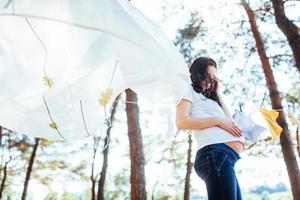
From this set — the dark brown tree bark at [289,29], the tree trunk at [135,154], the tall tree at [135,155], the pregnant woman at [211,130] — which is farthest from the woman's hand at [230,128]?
the tall tree at [135,155]

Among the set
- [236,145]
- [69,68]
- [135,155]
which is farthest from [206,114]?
[135,155]

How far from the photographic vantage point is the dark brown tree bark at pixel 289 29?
530 centimetres

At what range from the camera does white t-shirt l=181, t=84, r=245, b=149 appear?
71.5 inches

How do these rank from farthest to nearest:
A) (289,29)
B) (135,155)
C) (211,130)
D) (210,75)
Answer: (135,155) < (289,29) < (210,75) < (211,130)

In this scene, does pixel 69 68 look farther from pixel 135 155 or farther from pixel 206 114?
pixel 135 155

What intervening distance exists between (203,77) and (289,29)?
3.96m

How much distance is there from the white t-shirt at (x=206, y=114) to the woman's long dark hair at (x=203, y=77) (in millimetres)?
52

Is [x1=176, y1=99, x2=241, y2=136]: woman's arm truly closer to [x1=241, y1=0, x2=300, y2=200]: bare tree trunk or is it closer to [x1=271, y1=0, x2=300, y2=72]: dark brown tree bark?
[x1=271, y1=0, x2=300, y2=72]: dark brown tree bark

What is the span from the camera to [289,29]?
18.1 ft

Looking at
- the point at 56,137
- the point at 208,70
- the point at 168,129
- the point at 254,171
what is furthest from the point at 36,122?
the point at 254,171

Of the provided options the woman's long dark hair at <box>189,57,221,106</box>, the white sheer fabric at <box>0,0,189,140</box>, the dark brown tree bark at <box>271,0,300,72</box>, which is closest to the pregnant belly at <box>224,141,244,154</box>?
the woman's long dark hair at <box>189,57,221,106</box>

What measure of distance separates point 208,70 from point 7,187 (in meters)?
16.4

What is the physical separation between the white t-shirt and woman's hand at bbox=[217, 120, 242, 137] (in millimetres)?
14

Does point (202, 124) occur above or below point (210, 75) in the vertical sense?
below
